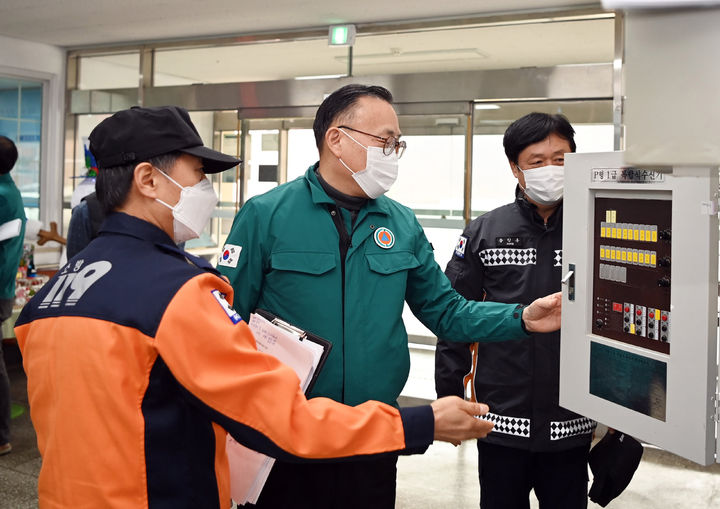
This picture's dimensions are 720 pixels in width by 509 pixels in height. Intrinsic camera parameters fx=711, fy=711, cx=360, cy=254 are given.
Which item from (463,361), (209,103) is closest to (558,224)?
(463,361)

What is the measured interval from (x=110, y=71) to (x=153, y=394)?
6655 mm

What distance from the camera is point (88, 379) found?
119 cm

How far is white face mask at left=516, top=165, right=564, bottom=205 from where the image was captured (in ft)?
7.37

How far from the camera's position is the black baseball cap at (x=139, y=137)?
1.34 m

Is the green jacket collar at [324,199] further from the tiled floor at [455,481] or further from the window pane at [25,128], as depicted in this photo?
the window pane at [25,128]

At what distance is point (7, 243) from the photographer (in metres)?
4.16

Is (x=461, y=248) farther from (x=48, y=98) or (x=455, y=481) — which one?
(x=48, y=98)

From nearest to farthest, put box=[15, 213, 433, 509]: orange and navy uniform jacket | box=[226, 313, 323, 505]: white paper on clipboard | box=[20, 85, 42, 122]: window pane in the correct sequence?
1. box=[15, 213, 433, 509]: orange and navy uniform jacket
2. box=[226, 313, 323, 505]: white paper on clipboard
3. box=[20, 85, 42, 122]: window pane

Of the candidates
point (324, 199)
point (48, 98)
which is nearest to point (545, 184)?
point (324, 199)

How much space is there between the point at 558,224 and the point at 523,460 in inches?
29.9

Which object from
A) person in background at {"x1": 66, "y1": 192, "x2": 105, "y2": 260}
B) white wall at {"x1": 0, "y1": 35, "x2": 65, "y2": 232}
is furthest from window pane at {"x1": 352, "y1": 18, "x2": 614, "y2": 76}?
white wall at {"x1": 0, "y1": 35, "x2": 65, "y2": 232}

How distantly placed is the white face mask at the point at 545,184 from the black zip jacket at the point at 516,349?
6 cm

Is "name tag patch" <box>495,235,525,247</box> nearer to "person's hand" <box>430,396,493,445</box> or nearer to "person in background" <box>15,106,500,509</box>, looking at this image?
"person's hand" <box>430,396,493,445</box>

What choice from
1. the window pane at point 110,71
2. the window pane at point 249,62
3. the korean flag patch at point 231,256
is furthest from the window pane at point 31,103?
the korean flag patch at point 231,256
